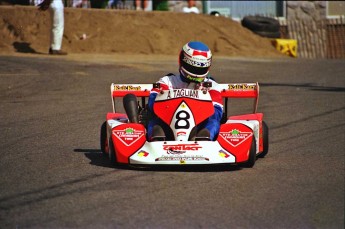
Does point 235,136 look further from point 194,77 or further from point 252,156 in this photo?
point 194,77

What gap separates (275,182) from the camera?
8.12m

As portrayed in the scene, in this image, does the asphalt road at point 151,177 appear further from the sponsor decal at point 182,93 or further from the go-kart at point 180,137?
the sponsor decal at point 182,93

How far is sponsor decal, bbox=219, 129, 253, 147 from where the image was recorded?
8758mm

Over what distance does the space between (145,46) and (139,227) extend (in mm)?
18646

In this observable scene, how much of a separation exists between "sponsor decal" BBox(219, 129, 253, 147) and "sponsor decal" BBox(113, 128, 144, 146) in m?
0.76

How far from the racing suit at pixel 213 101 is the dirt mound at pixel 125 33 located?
13.6 metres

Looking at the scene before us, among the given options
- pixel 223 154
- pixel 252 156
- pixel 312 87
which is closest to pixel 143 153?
pixel 223 154

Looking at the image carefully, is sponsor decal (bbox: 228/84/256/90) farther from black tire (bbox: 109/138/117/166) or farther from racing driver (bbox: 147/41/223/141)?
black tire (bbox: 109/138/117/166)

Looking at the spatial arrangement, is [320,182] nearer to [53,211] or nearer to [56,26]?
[53,211]

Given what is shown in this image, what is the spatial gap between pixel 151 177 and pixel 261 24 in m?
20.7

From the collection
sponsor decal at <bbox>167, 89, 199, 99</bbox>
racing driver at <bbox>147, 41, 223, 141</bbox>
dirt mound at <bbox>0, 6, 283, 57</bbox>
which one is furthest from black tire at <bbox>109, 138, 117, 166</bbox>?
dirt mound at <bbox>0, 6, 283, 57</bbox>

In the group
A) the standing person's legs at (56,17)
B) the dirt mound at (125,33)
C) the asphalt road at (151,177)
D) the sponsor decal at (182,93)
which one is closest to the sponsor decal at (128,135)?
the asphalt road at (151,177)

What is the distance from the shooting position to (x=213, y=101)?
9.61m

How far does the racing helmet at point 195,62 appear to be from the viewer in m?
9.52
